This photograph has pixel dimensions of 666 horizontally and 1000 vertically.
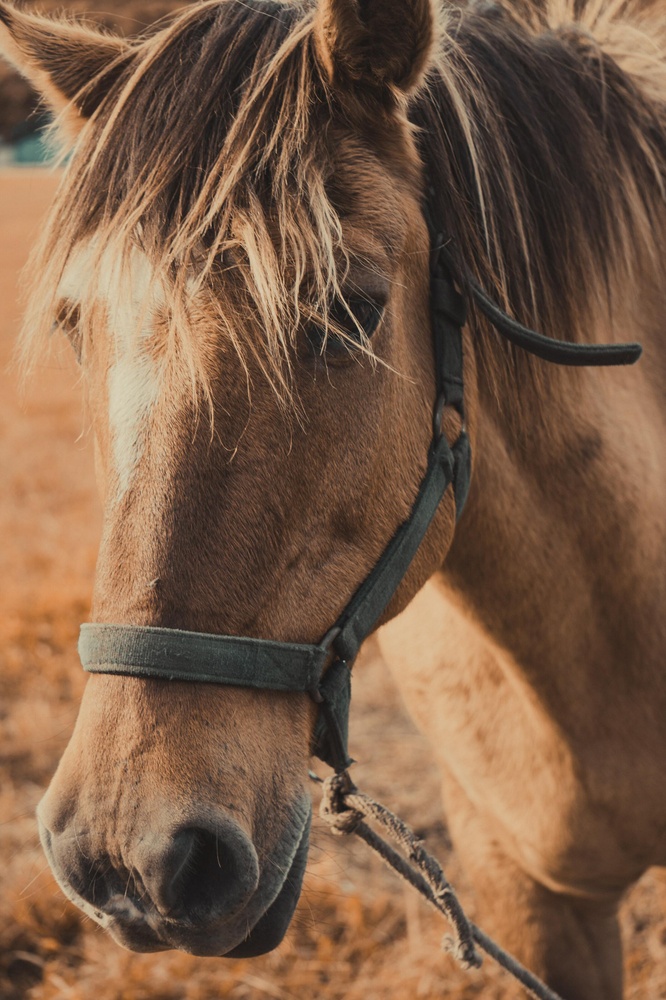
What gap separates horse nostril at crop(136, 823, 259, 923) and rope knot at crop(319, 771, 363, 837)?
411 millimetres

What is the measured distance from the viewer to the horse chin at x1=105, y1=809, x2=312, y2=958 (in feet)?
4.22

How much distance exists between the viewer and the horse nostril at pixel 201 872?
1.23 metres

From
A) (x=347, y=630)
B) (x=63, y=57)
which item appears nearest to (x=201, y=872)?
(x=347, y=630)

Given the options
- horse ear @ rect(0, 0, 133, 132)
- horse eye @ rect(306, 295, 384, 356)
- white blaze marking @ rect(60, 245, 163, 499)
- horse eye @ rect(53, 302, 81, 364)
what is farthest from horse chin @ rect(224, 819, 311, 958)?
horse ear @ rect(0, 0, 133, 132)

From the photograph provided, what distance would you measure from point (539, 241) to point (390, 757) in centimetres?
271

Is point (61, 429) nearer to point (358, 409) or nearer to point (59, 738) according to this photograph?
point (59, 738)

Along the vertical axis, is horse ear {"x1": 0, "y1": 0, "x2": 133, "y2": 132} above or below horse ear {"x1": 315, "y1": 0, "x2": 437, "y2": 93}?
below

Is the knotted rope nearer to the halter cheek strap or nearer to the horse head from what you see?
the halter cheek strap

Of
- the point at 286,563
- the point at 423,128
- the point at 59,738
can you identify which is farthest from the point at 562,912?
the point at 59,738

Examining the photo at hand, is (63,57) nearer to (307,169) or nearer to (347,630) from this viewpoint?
(307,169)

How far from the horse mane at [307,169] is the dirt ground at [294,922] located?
0.44 meters

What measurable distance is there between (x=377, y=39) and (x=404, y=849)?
1420 mm

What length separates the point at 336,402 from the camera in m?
1.42

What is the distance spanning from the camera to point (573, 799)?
1.99 metres
